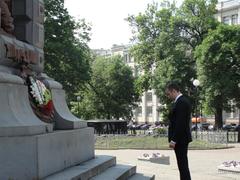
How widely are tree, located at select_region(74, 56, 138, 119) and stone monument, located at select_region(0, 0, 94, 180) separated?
55599 mm

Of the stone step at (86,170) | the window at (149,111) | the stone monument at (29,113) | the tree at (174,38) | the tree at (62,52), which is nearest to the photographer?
the stone monument at (29,113)

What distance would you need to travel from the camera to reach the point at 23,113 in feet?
24.9

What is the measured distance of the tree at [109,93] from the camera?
226 ft

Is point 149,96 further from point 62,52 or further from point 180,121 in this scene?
point 180,121

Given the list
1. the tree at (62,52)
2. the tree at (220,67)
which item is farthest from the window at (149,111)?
the tree at (62,52)

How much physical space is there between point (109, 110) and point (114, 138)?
3474 cm

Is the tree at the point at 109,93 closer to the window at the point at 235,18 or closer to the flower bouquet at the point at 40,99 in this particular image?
the window at the point at 235,18

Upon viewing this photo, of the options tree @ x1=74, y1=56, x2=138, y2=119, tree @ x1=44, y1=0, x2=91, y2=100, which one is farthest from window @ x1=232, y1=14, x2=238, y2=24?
tree @ x1=44, y1=0, x2=91, y2=100

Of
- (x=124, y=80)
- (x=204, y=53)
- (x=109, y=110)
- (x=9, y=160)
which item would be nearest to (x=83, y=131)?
(x=9, y=160)

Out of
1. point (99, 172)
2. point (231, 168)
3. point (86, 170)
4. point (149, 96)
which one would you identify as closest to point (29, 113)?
point (86, 170)

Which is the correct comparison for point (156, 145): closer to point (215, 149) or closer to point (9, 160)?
point (215, 149)

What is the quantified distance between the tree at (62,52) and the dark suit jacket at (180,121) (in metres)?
26.5

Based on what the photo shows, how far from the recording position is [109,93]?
7025 cm

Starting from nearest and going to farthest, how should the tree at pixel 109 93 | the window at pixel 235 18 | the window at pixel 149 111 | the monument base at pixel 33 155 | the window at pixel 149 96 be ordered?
the monument base at pixel 33 155 → the tree at pixel 109 93 → the window at pixel 235 18 → the window at pixel 149 96 → the window at pixel 149 111
